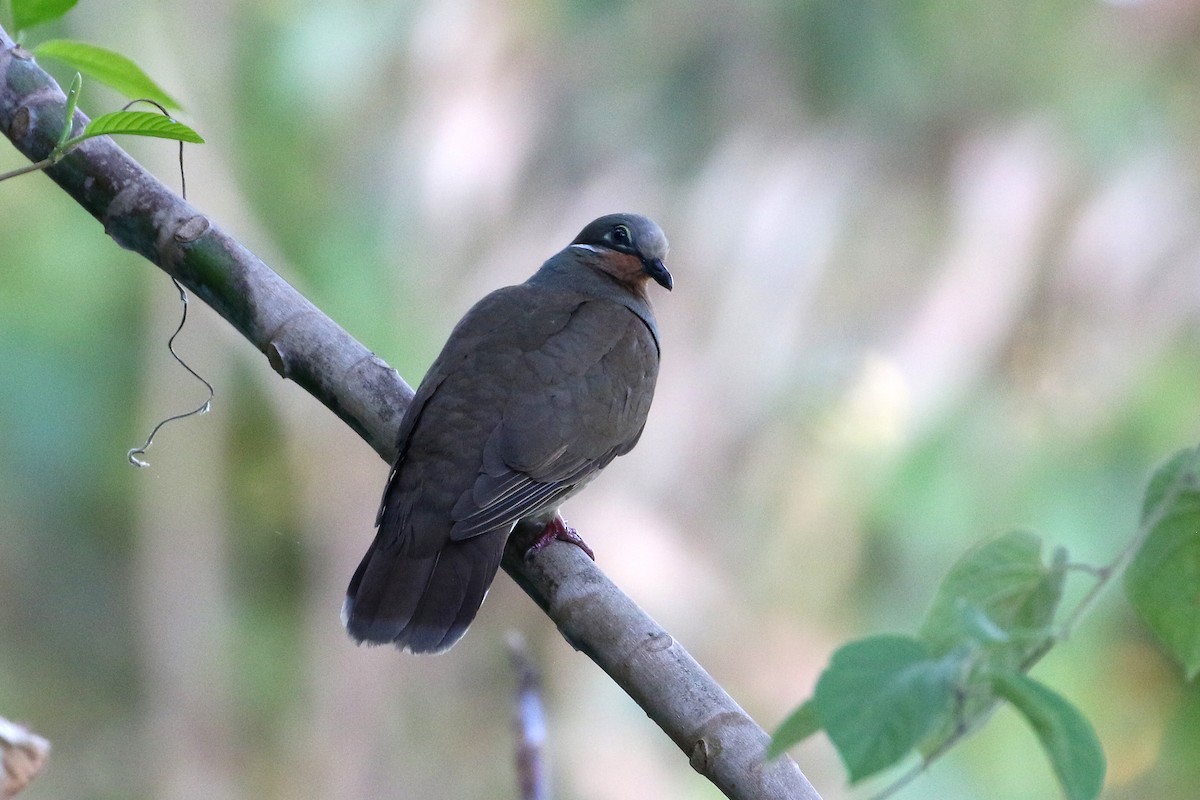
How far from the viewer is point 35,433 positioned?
289 inches

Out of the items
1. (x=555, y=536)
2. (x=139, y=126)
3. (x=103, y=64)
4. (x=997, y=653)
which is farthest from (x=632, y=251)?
(x=997, y=653)

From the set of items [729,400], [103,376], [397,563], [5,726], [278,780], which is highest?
[103,376]

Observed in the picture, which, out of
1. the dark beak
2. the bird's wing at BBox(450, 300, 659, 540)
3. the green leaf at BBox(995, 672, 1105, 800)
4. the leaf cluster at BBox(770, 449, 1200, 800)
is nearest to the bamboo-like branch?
the bird's wing at BBox(450, 300, 659, 540)

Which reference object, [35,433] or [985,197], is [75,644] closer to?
[35,433]

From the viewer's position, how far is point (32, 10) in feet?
4.23

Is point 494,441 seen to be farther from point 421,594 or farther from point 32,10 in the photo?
point 32,10

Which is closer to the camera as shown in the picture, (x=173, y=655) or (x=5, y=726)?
(x=5, y=726)

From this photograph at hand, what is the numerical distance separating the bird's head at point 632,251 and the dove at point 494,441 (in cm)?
11

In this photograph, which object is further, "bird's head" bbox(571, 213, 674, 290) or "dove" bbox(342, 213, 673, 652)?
"bird's head" bbox(571, 213, 674, 290)

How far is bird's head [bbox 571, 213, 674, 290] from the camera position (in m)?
3.28

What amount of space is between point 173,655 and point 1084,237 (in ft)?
16.4

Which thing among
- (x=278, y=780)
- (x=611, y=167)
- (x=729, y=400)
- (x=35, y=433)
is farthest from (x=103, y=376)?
(x=729, y=400)

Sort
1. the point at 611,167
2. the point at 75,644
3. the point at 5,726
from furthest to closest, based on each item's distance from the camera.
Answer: the point at 75,644 < the point at 611,167 < the point at 5,726

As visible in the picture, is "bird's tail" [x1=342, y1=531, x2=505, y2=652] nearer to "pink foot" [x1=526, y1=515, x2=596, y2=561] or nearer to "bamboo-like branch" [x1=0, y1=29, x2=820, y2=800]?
"pink foot" [x1=526, y1=515, x2=596, y2=561]
